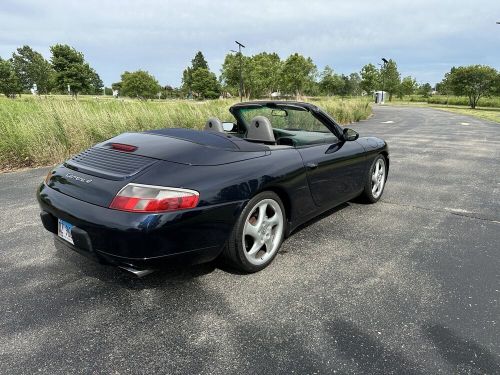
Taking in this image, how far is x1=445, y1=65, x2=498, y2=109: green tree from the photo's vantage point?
45500 mm

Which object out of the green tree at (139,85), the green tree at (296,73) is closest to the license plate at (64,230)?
the green tree at (296,73)

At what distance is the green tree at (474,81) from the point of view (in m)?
45.5

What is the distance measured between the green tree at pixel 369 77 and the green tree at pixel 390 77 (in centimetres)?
137

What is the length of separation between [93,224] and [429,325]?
7.23 feet

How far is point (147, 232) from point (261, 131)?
4.98ft

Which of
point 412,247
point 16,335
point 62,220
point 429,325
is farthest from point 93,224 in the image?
point 412,247

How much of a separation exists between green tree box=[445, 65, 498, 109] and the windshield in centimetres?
5169

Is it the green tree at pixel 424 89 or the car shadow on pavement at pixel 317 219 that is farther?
the green tree at pixel 424 89

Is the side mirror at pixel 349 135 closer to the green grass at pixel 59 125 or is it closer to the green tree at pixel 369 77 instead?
the green grass at pixel 59 125

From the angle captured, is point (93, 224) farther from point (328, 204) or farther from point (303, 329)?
point (328, 204)

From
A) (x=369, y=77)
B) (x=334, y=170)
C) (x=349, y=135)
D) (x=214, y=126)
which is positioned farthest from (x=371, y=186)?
(x=369, y=77)

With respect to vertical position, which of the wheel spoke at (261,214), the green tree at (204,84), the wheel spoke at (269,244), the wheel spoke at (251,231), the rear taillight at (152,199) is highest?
the green tree at (204,84)

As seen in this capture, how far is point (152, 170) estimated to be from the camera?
244cm

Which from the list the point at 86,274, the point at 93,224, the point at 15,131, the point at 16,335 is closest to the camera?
the point at 16,335
